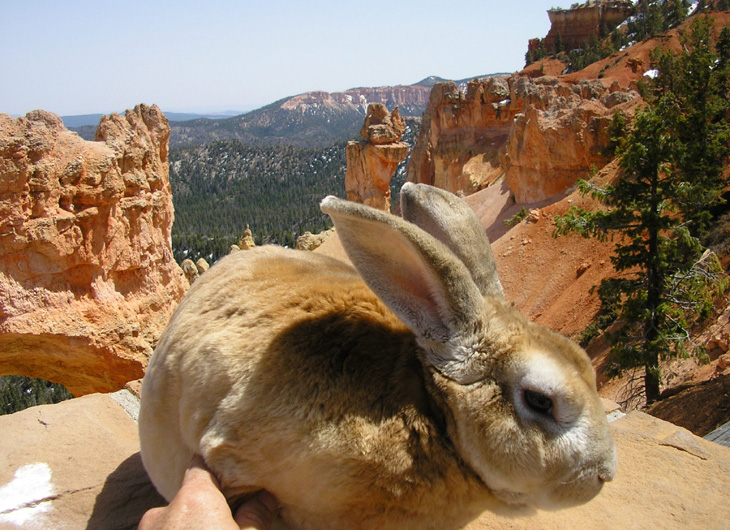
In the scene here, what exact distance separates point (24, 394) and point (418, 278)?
32.8m

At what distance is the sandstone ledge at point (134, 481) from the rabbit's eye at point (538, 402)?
1.20 m

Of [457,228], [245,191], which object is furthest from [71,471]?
[245,191]

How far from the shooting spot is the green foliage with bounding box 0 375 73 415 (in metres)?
25.6

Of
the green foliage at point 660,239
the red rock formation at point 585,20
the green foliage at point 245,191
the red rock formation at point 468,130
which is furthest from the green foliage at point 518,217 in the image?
the red rock formation at point 585,20

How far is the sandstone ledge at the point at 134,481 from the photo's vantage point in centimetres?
292

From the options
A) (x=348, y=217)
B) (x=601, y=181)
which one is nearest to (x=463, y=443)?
(x=348, y=217)

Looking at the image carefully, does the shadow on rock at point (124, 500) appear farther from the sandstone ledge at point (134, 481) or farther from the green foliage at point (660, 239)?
the green foliage at point (660, 239)

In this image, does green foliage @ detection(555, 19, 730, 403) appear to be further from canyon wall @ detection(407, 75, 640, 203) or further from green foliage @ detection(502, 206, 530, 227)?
green foliage @ detection(502, 206, 530, 227)

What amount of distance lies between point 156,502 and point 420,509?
2167mm

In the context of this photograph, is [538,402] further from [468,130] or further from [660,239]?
[468,130]

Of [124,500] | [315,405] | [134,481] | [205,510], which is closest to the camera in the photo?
[205,510]

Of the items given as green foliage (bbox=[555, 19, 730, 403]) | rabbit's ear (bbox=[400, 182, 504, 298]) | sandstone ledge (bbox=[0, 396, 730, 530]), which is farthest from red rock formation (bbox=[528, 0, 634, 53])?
rabbit's ear (bbox=[400, 182, 504, 298])

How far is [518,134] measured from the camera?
952 inches

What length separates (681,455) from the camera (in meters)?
3.43
